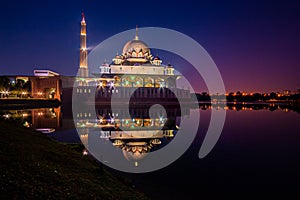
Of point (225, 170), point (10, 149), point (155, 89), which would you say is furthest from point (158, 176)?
point (155, 89)

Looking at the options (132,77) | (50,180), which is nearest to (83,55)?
(132,77)

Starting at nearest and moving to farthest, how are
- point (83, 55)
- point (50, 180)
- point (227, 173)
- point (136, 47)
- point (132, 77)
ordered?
point (50, 180), point (227, 173), point (83, 55), point (132, 77), point (136, 47)

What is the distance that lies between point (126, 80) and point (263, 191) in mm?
49652

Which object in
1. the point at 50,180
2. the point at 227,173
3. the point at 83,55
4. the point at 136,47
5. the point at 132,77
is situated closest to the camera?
the point at 50,180

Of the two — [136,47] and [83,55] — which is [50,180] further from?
[136,47]

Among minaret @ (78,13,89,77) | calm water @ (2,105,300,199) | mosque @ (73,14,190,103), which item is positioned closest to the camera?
calm water @ (2,105,300,199)

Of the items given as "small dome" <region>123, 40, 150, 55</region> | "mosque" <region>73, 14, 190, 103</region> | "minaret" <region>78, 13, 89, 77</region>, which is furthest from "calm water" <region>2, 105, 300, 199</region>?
"small dome" <region>123, 40, 150, 55</region>

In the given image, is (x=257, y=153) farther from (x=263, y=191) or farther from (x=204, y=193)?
(x=204, y=193)

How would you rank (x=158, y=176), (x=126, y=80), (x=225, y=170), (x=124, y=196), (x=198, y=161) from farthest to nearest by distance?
(x=126, y=80)
(x=198, y=161)
(x=225, y=170)
(x=158, y=176)
(x=124, y=196)

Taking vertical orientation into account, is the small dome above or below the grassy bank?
above

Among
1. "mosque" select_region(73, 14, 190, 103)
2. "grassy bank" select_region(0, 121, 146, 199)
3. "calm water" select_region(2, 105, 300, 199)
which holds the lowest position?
"calm water" select_region(2, 105, 300, 199)

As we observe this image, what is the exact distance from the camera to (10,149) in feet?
19.1

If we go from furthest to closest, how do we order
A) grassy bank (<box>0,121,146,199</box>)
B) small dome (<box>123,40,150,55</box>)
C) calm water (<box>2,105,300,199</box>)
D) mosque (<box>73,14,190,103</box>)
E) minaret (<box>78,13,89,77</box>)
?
small dome (<box>123,40,150,55</box>) → minaret (<box>78,13,89,77</box>) → mosque (<box>73,14,190,103</box>) → calm water (<box>2,105,300,199</box>) → grassy bank (<box>0,121,146,199</box>)

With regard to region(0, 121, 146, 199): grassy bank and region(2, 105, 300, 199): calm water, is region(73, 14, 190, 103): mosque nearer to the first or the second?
region(2, 105, 300, 199): calm water
